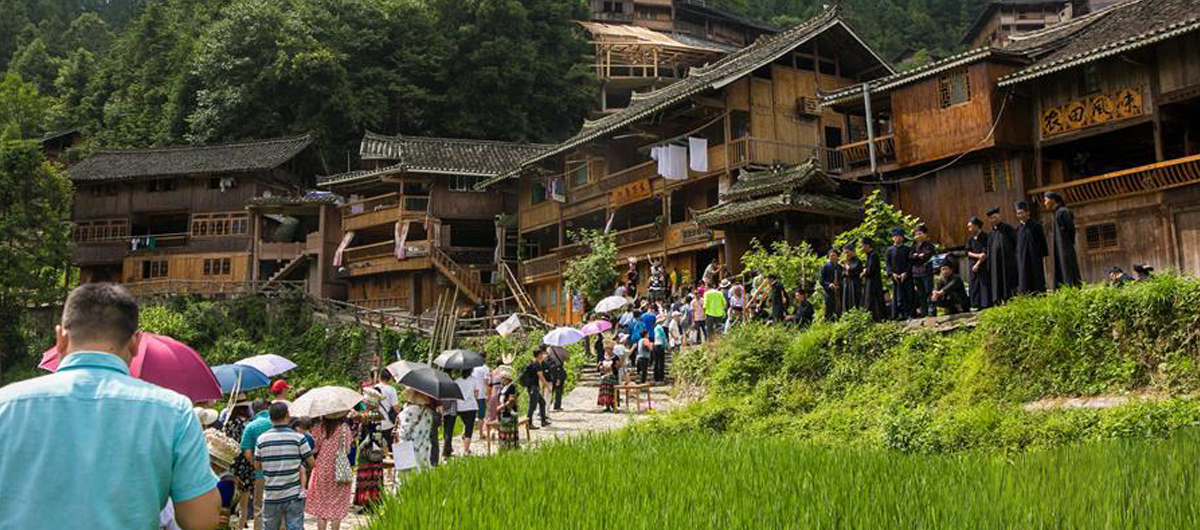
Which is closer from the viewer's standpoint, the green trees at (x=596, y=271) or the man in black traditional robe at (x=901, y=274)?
the man in black traditional robe at (x=901, y=274)

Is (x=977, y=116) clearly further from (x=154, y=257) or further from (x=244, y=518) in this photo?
(x=154, y=257)

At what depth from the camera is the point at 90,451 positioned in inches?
116

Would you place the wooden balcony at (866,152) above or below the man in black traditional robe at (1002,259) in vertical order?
above

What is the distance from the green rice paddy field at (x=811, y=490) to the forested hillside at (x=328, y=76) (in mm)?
37176

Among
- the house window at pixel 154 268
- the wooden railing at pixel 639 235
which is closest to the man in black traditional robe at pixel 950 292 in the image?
the wooden railing at pixel 639 235

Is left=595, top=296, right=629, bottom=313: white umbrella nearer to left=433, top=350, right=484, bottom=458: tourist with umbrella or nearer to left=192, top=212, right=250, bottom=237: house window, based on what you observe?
left=433, top=350, right=484, bottom=458: tourist with umbrella

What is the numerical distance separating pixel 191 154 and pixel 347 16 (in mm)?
10135

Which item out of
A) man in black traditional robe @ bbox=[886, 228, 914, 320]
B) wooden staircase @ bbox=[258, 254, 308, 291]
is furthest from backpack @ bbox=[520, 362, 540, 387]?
wooden staircase @ bbox=[258, 254, 308, 291]

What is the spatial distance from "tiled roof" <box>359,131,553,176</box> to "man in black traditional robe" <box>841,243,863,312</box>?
23602 millimetres

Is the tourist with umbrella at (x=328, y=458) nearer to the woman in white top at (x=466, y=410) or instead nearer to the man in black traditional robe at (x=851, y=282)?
the woman in white top at (x=466, y=410)

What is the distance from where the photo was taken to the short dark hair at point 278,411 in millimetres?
7453

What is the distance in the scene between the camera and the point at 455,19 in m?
45.4

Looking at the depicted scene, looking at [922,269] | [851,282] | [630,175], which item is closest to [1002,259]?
[922,269]

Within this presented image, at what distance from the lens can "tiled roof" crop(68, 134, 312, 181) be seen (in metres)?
38.4
